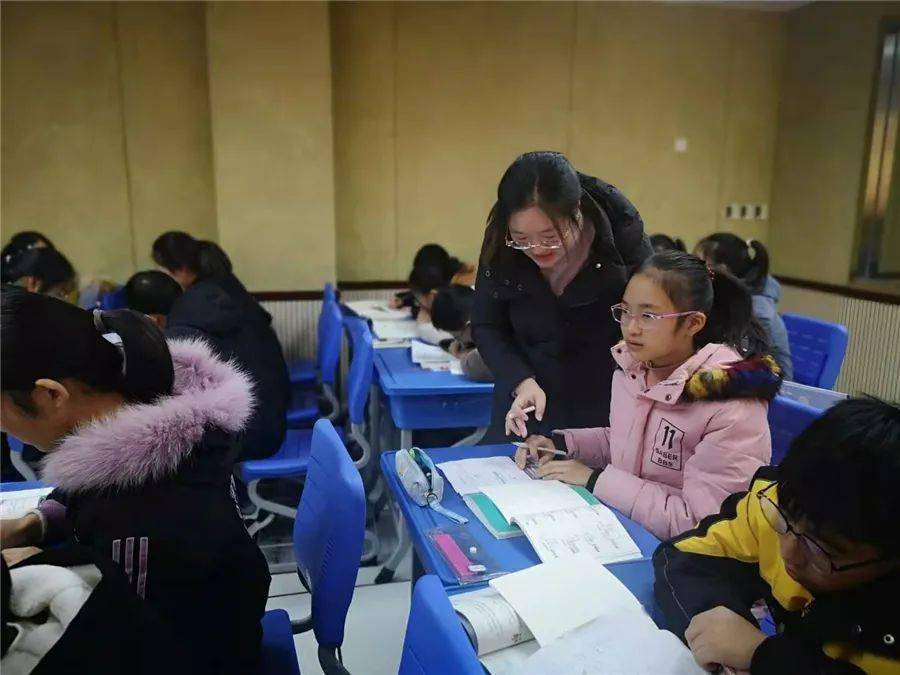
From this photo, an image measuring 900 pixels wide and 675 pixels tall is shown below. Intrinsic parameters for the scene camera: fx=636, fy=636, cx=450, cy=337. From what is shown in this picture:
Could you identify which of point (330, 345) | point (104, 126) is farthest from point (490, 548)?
point (104, 126)

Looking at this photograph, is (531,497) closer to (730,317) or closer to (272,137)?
(730,317)

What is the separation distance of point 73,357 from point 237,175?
9.33 feet

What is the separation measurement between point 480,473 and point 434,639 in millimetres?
740

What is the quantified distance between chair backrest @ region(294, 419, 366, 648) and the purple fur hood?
0.69 ft

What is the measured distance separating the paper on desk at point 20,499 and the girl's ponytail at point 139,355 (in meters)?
0.40

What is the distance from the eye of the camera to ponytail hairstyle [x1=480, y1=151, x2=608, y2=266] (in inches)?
55.0

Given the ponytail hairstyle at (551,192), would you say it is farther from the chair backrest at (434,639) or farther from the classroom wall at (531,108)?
the classroom wall at (531,108)

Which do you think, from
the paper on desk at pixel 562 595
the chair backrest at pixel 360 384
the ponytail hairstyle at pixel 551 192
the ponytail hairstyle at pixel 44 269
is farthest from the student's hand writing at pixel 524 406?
the ponytail hairstyle at pixel 44 269

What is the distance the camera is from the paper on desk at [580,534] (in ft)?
3.45

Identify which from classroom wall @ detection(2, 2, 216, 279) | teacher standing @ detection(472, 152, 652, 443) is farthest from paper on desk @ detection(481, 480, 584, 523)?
classroom wall @ detection(2, 2, 216, 279)

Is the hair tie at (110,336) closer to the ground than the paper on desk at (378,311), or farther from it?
farther from it

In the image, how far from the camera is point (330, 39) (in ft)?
12.0

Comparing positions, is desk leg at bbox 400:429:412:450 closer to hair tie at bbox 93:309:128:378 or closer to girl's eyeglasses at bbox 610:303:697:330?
girl's eyeglasses at bbox 610:303:697:330

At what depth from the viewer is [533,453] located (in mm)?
1414
